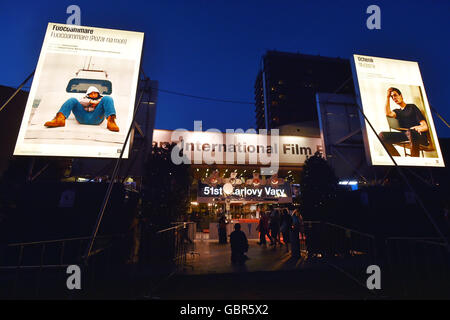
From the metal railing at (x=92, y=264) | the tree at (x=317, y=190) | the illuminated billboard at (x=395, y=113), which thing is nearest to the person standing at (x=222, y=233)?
the metal railing at (x=92, y=264)

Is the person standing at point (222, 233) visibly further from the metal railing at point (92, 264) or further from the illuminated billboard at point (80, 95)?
the illuminated billboard at point (80, 95)

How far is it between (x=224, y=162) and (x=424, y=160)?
9.45 metres

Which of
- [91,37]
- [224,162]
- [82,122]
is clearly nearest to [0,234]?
[82,122]

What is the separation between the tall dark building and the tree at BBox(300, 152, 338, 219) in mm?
66393

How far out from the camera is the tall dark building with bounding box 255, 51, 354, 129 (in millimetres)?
71500

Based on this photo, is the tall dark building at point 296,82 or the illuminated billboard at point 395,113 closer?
the illuminated billboard at point 395,113

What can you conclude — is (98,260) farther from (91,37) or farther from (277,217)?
(277,217)

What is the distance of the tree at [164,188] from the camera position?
22.4 ft

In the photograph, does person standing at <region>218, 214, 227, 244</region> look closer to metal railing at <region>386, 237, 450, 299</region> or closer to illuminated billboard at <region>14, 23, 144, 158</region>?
illuminated billboard at <region>14, 23, 144, 158</region>

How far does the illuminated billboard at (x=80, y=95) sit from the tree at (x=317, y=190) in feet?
22.2

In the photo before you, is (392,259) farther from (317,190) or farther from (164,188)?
(164,188)

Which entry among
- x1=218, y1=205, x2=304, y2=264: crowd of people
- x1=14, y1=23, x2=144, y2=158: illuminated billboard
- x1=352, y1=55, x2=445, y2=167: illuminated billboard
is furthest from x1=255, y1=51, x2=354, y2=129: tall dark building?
x1=14, y1=23, x2=144, y2=158: illuminated billboard

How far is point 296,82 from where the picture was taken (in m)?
71.9

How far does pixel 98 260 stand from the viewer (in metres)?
5.64
